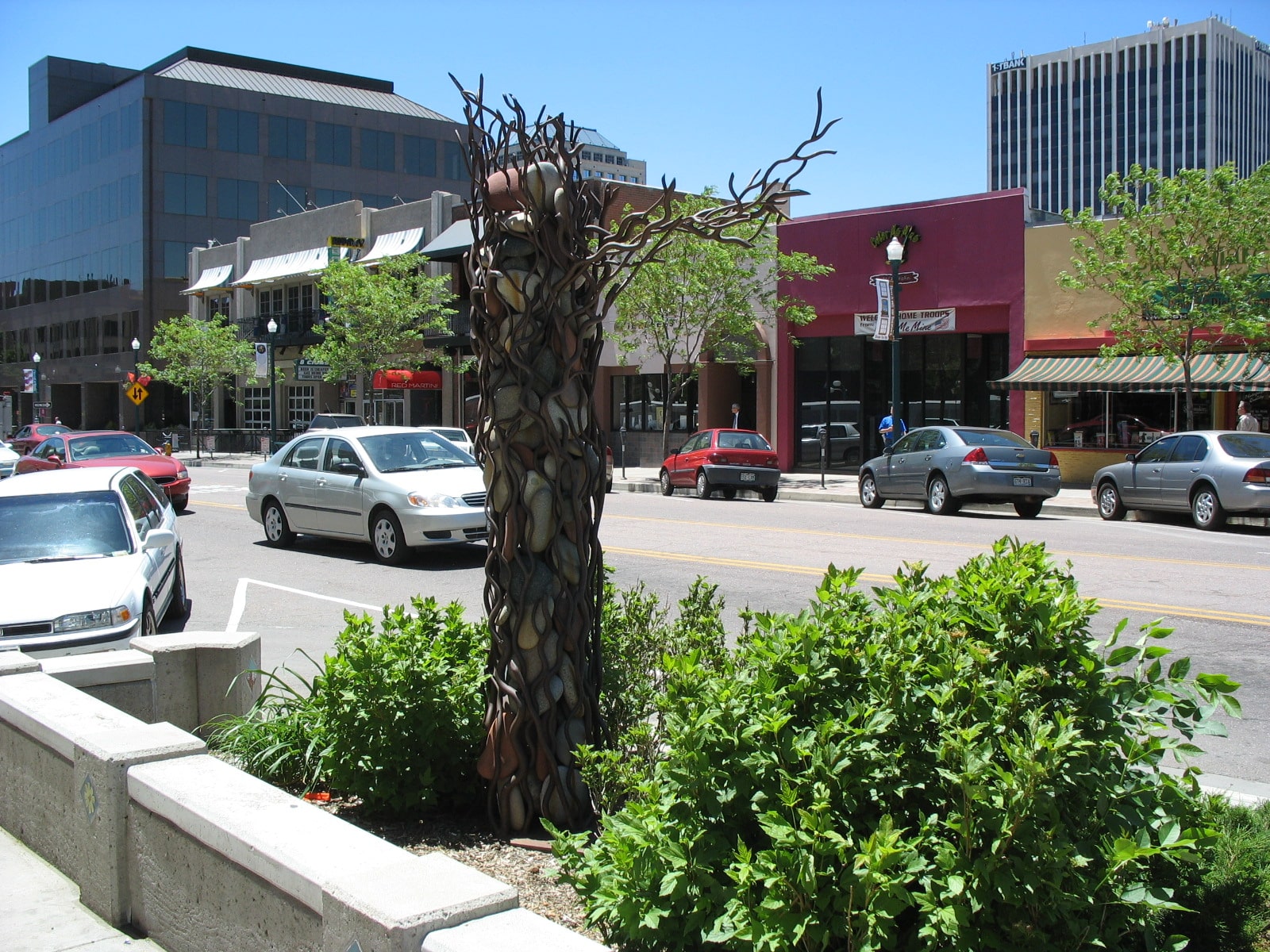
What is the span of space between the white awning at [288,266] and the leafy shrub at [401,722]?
1861 inches

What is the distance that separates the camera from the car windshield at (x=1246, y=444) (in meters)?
17.8

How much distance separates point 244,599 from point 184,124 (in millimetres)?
64147

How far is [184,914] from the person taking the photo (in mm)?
3699

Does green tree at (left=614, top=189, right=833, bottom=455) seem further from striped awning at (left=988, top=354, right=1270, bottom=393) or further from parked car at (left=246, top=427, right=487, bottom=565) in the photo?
parked car at (left=246, top=427, right=487, bottom=565)

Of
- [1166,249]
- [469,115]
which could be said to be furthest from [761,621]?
[1166,249]

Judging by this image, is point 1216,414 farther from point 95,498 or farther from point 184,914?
point 184,914

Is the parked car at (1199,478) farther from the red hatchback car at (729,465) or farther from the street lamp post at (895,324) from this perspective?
the red hatchback car at (729,465)

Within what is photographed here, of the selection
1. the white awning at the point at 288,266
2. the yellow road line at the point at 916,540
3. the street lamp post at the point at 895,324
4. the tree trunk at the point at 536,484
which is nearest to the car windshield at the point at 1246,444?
the yellow road line at the point at 916,540

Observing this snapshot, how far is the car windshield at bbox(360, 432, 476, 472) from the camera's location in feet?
47.9

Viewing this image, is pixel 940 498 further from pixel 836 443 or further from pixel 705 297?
pixel 836 443

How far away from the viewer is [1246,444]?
1812 cm

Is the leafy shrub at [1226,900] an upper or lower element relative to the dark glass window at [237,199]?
lower

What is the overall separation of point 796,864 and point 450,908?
807 millimetres

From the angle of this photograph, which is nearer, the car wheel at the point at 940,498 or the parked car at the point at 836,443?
the car wheel at the point at 940,498
